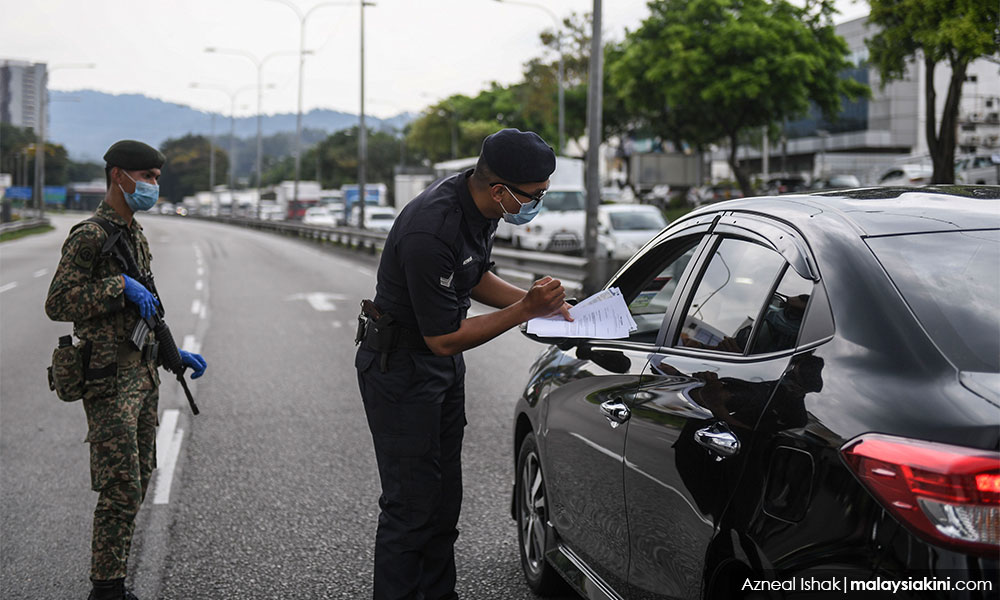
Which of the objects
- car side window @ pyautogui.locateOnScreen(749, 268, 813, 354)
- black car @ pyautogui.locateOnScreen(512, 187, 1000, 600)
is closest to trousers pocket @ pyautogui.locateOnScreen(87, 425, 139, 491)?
black car @ pyautogui.locateOnScreen(512, 187, 1000, 600)

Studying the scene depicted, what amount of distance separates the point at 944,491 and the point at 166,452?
598 cm

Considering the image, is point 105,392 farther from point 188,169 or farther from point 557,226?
point 188,169

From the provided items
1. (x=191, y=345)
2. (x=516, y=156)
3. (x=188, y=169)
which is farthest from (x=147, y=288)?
(x=188, y=169)

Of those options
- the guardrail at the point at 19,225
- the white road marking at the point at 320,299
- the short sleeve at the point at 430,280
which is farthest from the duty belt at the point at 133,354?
the guardrail at the point at 19,225

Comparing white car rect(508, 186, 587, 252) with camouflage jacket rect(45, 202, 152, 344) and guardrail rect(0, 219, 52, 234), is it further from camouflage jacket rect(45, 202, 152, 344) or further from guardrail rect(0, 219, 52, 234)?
guardrail rect(0, 219, 52, 234)

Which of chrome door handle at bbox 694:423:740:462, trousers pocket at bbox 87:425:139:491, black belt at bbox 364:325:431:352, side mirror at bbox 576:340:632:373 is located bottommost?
trousers pocket at bbox 87:425:139:491

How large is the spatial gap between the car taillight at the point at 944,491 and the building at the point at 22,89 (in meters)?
57.3

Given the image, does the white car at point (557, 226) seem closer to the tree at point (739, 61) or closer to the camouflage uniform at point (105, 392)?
the tree at point (739, 61)

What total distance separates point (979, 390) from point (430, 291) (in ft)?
5.68

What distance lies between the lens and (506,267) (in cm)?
1897

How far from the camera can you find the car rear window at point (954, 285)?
2.22 m

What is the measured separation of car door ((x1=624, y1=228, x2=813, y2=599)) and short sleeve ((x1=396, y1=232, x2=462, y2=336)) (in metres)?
0.66

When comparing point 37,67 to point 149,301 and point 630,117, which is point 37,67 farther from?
point 149,301

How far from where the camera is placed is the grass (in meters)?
45.0
